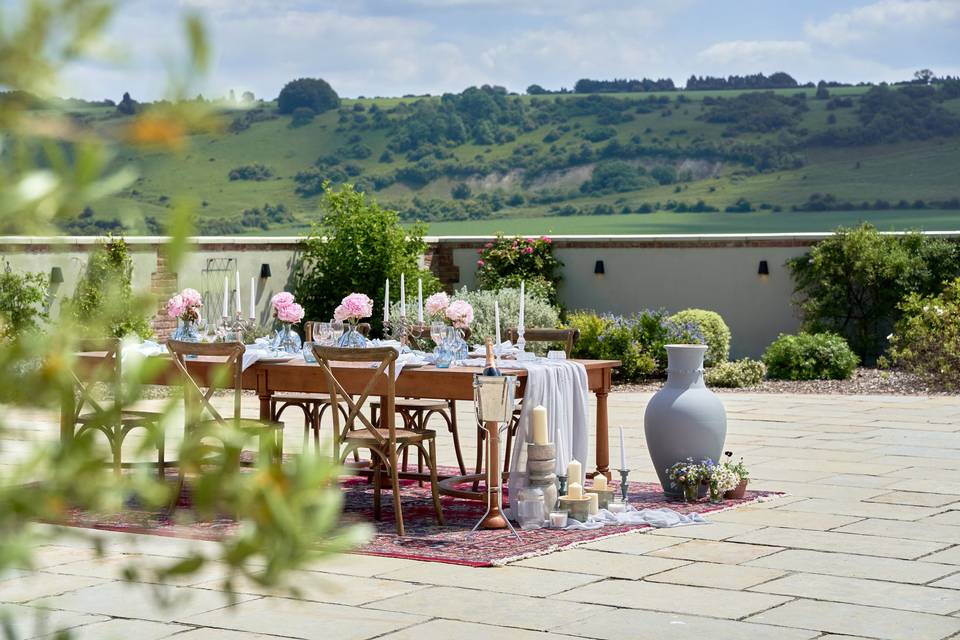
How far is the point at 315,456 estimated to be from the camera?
3.24 feet

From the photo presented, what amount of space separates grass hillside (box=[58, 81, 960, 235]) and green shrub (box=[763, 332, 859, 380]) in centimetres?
3699

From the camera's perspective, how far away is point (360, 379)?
20.0 ft

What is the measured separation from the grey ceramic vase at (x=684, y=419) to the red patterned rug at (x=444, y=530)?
23 cm

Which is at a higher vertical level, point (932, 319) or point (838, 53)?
point (838, 53)

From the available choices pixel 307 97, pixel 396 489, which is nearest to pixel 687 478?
pixel 396 489

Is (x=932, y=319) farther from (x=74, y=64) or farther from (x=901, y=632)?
(x=74, y=64)

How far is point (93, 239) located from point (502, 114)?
48719mm

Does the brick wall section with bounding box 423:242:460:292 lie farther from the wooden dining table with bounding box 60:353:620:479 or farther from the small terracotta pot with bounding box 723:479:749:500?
the small terracotta pot with bounding box 723:479:749:500

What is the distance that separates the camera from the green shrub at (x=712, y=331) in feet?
42.3

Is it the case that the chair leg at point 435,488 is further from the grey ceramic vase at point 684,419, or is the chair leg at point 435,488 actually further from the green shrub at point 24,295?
the green shrub at point 24,295

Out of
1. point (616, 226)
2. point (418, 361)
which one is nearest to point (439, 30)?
point (616, 226)

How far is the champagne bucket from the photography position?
5691mm

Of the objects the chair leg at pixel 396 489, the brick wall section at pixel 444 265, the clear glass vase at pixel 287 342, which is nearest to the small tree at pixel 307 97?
the brick wall section at pixel 444 265

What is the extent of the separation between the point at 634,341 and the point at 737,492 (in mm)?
6098
